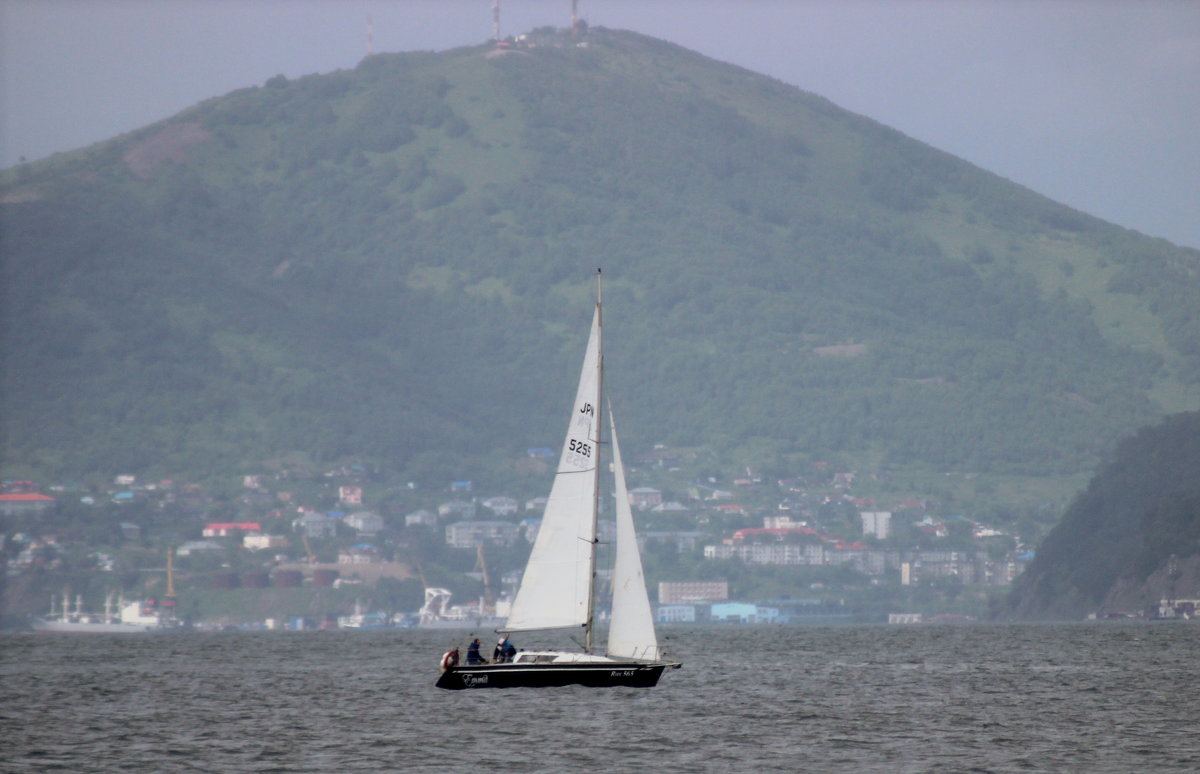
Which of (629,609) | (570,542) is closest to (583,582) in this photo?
(570,542)

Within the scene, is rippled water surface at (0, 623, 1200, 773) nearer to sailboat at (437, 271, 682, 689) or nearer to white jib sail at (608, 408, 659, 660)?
sailboat at (437, 271, 682, 689)

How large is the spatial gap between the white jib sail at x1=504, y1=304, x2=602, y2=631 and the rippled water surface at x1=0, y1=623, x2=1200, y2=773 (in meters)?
3.64

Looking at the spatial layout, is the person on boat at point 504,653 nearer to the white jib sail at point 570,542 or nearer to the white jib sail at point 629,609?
the white jib sail at point 570,542

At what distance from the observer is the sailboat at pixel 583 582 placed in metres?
70.6

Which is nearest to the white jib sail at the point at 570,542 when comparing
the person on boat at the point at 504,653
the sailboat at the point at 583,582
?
the sailboat at the point at 583,582

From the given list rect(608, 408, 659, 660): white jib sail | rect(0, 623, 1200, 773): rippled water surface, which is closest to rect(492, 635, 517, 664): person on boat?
rect(0, 623, 1200, 773): rippled water surface

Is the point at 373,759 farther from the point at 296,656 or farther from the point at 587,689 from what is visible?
the point at 296,656

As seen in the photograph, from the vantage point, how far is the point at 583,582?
70.8 metres

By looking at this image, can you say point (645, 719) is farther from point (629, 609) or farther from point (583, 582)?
point (583, 582)

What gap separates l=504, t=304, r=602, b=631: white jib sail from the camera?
70.6m

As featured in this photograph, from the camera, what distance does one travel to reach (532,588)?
71.1 m

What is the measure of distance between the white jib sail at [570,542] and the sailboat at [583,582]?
0.04 metres

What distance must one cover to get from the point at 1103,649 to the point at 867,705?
176 feet

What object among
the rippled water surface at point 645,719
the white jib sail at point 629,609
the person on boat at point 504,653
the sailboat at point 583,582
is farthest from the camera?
the person on boat at point 504,653
